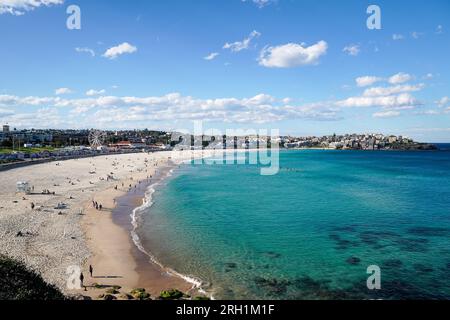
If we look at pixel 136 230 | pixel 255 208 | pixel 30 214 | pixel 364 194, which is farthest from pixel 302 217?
pixel 30 214

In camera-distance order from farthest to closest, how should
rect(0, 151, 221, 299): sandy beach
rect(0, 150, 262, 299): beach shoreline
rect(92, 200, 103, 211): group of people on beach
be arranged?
rect(92, 200, 103, 211): group of people on beach < rect(0, 151, 221, 299): sandy beach < rect(0, 150, 262, 299): beach shoreline

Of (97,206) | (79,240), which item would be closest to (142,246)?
(79,240)

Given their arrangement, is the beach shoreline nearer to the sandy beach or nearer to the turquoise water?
the sandy beach

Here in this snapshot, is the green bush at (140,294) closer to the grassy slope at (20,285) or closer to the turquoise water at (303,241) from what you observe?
the turquoise water at (303,241)

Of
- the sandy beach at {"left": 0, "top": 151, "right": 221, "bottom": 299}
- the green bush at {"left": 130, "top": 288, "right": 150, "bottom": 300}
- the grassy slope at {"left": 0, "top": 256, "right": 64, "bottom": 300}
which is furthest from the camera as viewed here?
the sandy beach at {"left": 0, "top": 151, "right": 221, "bottom": 299}

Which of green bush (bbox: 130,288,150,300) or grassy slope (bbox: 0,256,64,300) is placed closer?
grassy slope (bbox: 0,256,64,300)

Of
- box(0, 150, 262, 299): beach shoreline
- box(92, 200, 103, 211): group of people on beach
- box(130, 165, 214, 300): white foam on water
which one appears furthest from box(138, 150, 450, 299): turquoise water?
box(92, 200, 103, 211): group of people on beach

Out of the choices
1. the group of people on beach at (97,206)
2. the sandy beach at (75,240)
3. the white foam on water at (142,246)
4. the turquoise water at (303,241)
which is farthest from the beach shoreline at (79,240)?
the turquoise water at (303,241)

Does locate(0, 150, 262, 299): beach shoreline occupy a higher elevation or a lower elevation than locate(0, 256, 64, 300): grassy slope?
lower
